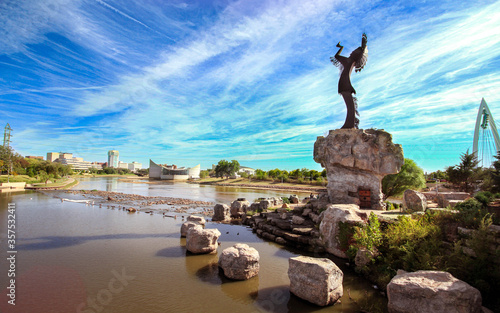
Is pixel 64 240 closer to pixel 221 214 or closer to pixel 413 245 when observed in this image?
pixel 221 214

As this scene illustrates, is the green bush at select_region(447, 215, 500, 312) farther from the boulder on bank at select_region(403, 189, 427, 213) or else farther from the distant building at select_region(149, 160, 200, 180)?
the distant building at select_region(149, 160, 200, 180)

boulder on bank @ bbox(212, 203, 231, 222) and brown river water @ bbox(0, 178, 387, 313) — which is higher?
boulder on bank @ bbox(212, 203, 231, 222)

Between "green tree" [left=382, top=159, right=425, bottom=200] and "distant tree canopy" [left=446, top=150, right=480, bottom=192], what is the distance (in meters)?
4.01

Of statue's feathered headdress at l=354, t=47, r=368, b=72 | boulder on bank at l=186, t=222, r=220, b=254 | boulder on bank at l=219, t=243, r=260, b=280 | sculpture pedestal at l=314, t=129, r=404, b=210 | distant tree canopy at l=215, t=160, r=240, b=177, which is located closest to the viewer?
boulder on bank at l=219, t=243, r=260, b=280

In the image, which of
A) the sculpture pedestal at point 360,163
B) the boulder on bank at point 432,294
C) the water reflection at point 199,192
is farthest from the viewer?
the water reflection at point 199,192

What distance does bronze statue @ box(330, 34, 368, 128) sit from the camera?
59.6 feet

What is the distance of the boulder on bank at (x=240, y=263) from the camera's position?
345 inches

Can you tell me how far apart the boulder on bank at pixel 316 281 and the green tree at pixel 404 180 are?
22659mm

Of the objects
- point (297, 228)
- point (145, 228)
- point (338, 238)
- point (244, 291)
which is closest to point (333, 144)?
point (297, 228)

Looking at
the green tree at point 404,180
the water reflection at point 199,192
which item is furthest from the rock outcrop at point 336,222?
the water reflection at point 199,192

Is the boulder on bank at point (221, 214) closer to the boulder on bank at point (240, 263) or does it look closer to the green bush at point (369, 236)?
the boulder on bank at point (240, 263)

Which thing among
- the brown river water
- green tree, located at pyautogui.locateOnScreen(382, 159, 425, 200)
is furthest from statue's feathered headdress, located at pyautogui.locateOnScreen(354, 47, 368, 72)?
the brown river water

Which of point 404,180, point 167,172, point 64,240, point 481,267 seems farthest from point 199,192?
point 167,172

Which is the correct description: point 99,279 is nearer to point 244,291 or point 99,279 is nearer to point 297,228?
point 244,291
